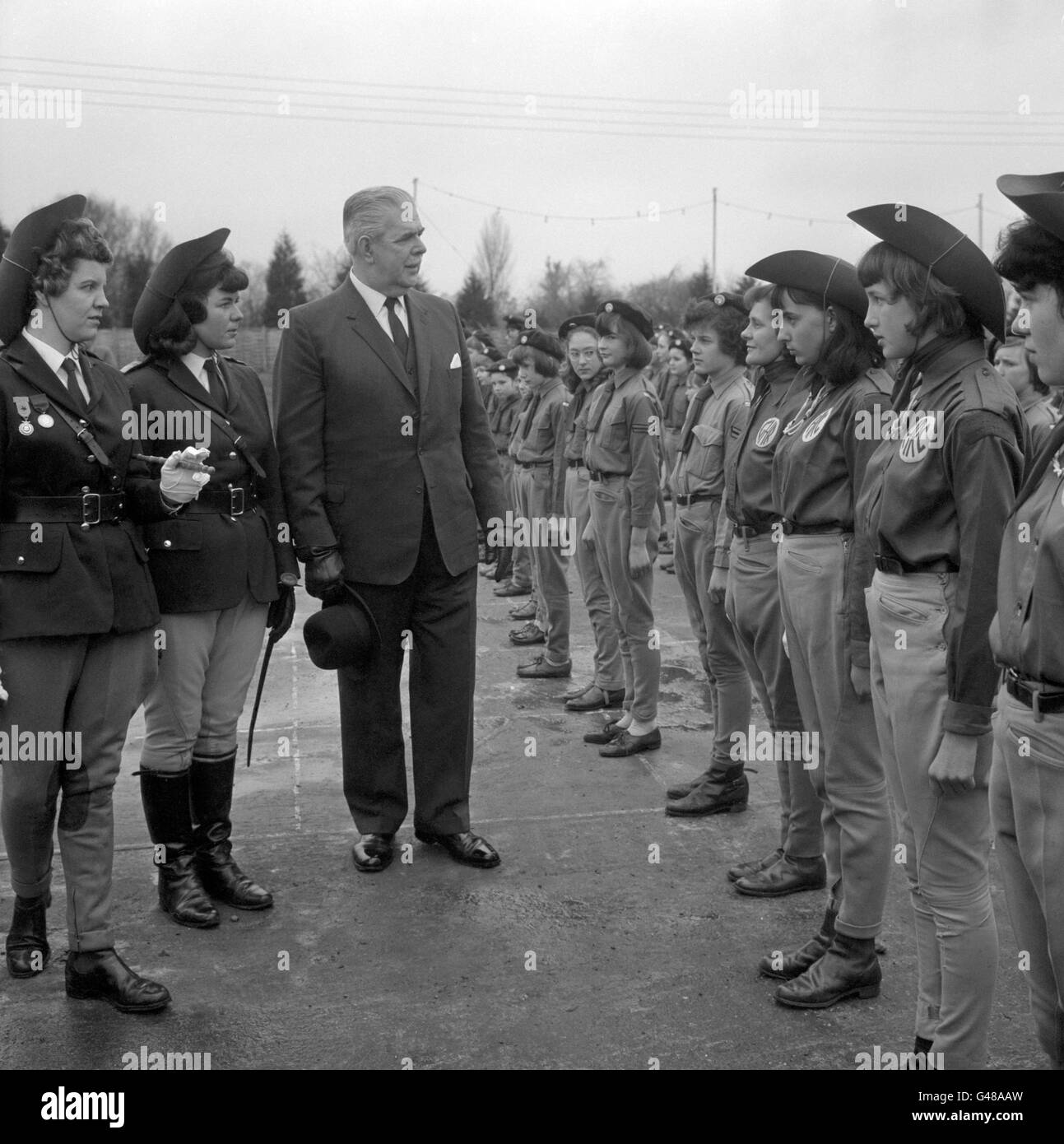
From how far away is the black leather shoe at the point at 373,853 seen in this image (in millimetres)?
4336

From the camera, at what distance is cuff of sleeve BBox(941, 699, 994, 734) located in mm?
2520

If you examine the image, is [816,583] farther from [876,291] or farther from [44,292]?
[44,292]

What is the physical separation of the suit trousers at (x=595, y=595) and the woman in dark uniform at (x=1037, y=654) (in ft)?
13.6

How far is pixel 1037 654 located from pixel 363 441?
9.00ft

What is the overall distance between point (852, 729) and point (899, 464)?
0.94m

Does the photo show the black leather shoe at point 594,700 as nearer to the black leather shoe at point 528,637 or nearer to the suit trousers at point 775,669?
the black leather shoe at point 528,637

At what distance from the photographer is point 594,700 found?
6551mm

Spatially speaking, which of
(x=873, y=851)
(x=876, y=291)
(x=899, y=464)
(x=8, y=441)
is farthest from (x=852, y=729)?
(x=8, y=441)

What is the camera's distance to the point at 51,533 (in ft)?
10.8

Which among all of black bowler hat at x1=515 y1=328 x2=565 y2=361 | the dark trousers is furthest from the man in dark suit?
black bowler hat at x1=515 y1=328 x2=565 y2=361

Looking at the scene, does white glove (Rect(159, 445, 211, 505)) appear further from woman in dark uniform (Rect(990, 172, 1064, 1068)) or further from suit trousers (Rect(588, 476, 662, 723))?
suit trousers (Rect(588, 476, 662, 723))

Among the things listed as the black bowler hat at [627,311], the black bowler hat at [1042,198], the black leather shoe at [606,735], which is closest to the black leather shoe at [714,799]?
the black leather shoe at [606,735]

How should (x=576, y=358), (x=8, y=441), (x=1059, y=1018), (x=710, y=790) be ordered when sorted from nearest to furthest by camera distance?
(x=1059, y=1018) → (x=8, y=441) → (x=710, y=790) → (x=576, y=358)

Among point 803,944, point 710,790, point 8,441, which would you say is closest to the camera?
point 8,441
